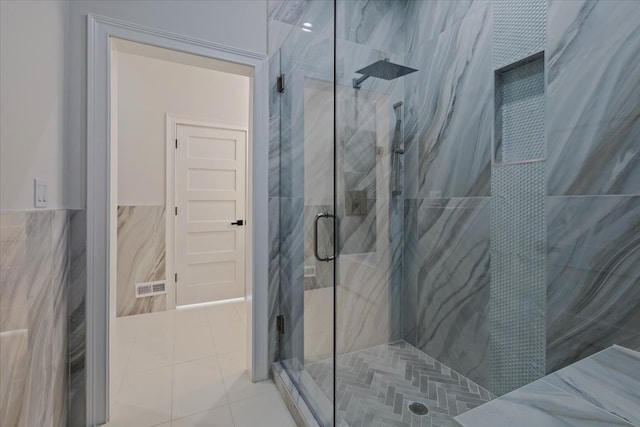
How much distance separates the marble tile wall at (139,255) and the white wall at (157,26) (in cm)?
172

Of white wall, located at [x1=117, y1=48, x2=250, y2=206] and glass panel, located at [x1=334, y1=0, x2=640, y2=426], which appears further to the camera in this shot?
white wall, located at [x1=117, y1=48, x2=250, y2=206]

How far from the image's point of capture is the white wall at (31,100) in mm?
875

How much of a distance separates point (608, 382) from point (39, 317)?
A: 187 cm

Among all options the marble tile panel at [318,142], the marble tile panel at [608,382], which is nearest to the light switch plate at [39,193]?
the marble tile panel at [318,142]

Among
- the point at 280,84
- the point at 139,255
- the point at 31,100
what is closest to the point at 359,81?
the point at 280,84

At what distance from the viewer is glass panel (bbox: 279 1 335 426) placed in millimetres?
1652

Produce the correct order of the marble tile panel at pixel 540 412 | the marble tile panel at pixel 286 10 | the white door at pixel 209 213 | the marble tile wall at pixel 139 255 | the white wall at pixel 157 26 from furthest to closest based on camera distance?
1. the white door at pixel 209 213
2. the marble tile wall at pixel 139 255
3. the marble tile panel at pixel 286 10
4. the white wall at pixel 157 26
5. the marble tile panel at pixel 540 412

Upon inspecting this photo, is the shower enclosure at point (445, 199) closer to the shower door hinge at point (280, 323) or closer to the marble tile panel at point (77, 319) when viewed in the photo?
the shower door hinge at point (280, 323)

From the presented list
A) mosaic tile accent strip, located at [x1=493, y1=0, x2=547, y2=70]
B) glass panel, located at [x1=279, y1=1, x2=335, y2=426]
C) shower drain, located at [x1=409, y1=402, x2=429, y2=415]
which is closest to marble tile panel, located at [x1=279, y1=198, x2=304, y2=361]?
glass panel, located at [x1=279, y1=1, x2=335, y2=426]

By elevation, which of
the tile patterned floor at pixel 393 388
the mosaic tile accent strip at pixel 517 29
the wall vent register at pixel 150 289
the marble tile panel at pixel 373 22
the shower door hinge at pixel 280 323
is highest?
the marble tile panel at pixel 373 22

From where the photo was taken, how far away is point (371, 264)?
199 cm

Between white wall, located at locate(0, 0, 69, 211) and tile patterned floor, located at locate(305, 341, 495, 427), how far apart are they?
157 centimetres

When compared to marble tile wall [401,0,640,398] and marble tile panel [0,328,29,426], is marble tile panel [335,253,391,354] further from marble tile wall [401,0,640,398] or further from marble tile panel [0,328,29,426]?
marble tile panel [0,328,29,426]

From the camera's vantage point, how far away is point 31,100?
3.50 feet
